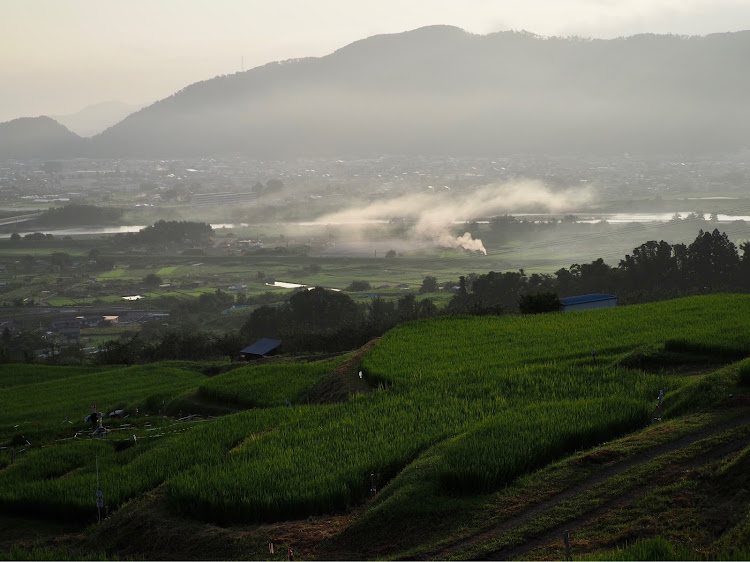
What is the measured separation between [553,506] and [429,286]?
63.9 metres

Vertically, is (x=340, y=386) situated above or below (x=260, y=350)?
above

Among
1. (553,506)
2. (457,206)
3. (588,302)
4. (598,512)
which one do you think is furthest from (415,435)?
(457,206)

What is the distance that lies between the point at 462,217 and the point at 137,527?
113758 millimetres

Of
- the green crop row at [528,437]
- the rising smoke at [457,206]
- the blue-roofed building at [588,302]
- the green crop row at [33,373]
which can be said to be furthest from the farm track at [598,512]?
the rising smoke at [457,206]

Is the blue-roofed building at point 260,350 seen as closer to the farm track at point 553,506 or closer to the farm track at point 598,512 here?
the farm track at point 553,506

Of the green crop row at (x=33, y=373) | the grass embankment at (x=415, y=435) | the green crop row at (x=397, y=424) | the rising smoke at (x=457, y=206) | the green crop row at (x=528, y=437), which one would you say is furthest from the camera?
the rising smoke at (x=457, y=206)

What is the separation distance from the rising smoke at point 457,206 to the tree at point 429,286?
30.9 meters

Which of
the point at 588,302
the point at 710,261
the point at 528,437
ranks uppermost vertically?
the point at 710,261

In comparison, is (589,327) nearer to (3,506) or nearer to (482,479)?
(482,479)

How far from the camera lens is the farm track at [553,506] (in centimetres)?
1005

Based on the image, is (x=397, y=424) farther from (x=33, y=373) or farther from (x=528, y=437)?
(x=33, y=373)

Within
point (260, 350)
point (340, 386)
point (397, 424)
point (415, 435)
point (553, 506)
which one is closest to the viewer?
point (553, 506)

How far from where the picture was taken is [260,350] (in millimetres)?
38500

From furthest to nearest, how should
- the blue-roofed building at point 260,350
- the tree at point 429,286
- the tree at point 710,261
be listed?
the tree at point 429,286 < the tree at point 710,261 < the blue-roofed building at point 260,350
